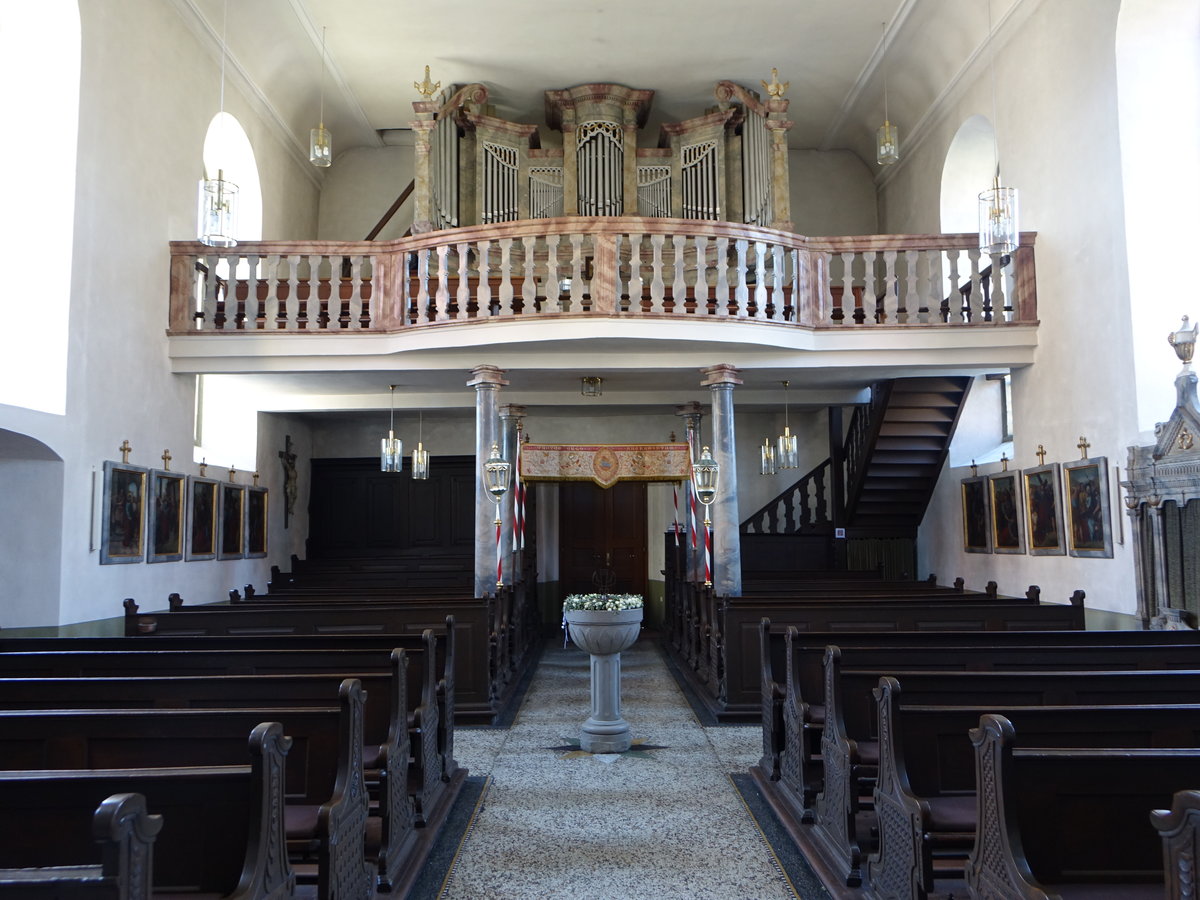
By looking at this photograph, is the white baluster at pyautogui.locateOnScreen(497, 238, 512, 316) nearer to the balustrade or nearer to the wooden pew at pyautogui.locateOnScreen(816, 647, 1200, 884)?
the balustrade

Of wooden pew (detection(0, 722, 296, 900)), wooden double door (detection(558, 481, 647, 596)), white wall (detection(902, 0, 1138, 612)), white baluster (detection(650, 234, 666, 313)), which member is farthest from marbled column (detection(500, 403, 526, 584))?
wooden pew (detection(0, 722, 296, 900))

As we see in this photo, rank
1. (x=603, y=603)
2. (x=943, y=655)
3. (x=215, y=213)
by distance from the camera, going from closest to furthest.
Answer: (x=943, y=655), (x=603, y=603), (x=215, y=213)

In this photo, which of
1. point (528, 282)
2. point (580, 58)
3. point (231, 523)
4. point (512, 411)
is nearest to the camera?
point (528, 282)

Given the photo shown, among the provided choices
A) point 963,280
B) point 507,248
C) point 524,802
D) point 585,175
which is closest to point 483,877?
point 524,802

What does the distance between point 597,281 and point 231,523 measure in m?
6.03

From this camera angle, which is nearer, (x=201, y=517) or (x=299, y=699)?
(x=299, y=699)

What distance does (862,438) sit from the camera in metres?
13.9

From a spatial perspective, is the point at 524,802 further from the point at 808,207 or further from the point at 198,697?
the point at 808,207

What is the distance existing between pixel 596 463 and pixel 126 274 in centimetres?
538

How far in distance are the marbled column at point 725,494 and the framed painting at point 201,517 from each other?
6.10 meters

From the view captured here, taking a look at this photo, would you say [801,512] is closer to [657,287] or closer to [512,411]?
[512,411]

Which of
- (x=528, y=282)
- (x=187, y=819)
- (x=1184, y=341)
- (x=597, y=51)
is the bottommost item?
(x=187, y=819)

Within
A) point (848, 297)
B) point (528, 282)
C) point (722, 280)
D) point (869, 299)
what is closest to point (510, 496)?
point (528, 282)

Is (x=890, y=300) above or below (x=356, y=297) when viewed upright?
→ below
